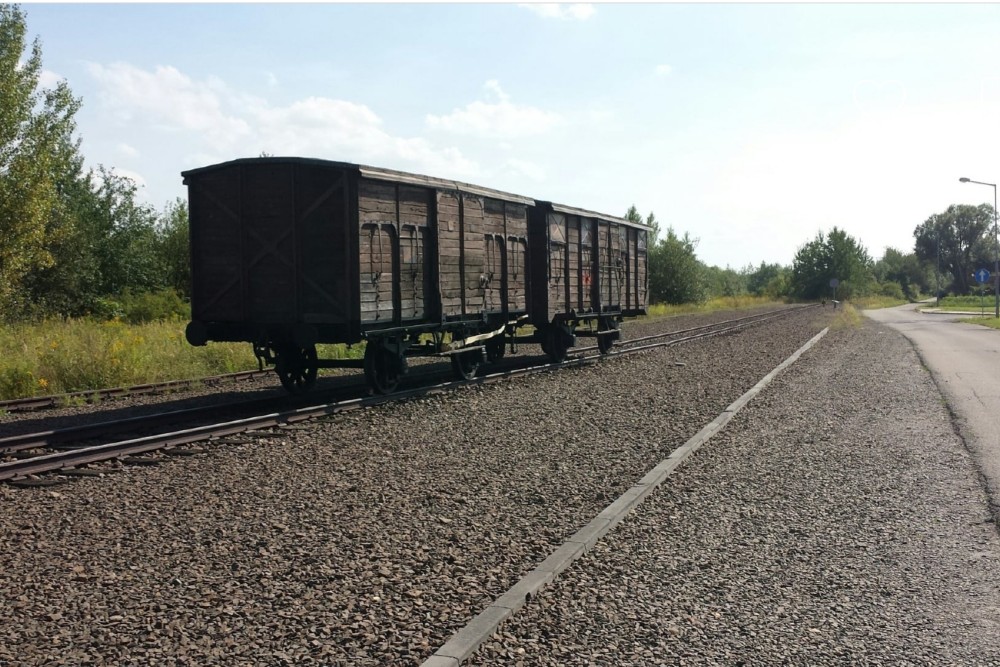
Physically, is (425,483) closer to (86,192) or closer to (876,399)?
(876,399)

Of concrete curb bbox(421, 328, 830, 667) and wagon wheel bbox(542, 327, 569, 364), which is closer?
concrete curb bbox(421, 328, 830, 667)

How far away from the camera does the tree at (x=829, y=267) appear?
89.6 meters

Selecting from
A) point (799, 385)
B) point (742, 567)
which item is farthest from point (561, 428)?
point (799, 385)

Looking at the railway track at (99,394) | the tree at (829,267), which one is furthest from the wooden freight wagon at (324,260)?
the tree at (829,267)

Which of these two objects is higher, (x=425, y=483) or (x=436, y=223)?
(x=436, y=223)

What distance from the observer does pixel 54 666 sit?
365 centimetres

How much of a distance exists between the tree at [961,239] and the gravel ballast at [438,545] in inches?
5422

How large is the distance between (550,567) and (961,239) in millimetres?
151046

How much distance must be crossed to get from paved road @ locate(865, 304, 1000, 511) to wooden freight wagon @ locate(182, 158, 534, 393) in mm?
7481

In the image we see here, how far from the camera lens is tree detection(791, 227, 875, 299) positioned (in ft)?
294

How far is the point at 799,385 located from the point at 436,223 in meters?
6.78

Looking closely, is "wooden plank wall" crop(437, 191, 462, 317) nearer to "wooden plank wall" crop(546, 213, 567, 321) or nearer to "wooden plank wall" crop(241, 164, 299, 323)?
"wooden plank wall" crop(241, 164, 299, 323)

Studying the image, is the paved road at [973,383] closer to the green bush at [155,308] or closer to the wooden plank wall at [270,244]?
the wooden plank wall at [270,244]

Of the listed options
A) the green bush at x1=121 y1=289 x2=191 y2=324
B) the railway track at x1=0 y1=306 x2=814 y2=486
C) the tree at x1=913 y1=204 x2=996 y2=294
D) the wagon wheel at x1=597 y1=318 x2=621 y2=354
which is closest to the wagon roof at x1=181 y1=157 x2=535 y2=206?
the railway track at x1=0 y1=306 x2=814 y2=486
